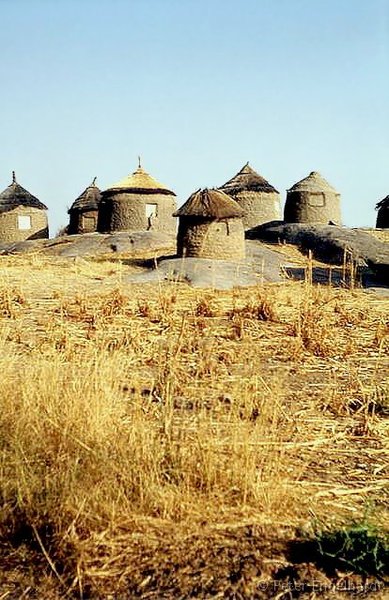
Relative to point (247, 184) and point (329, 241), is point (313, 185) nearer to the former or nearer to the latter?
point (247, 184)

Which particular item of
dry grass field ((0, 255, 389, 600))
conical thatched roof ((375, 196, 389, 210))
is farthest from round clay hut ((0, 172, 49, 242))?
dry grass field ((0, 255, 389, 600))

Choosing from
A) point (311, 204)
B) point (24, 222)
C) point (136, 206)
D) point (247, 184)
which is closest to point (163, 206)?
point (136, 206)

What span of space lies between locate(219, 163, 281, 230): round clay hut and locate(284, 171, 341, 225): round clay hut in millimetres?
1187

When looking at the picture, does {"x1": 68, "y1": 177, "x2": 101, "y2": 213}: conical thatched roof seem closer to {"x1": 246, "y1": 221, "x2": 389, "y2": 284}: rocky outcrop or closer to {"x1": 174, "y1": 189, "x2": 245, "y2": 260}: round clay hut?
{"x1": 246, "y1": 221, "x2": 389, "y2": 284}: rocky outcrop

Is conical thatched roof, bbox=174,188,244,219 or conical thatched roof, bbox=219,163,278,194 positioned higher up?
conical thatched roof, bbox=219,163,278,194

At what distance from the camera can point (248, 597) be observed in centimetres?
248

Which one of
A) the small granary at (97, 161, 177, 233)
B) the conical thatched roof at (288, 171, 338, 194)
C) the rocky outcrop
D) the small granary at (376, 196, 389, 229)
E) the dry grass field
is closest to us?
the dry grass field

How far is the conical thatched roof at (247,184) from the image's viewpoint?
108 ft

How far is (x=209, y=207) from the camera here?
58.3ft

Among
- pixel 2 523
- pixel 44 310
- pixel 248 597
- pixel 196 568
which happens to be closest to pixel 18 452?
pixel 2 523

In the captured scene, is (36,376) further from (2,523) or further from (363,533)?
(363,533)

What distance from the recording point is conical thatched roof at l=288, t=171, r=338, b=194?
31.6 meters

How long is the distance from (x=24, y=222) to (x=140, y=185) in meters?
8.78

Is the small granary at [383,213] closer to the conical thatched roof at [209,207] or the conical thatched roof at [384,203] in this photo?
the conical thatched roof at [384,203]
